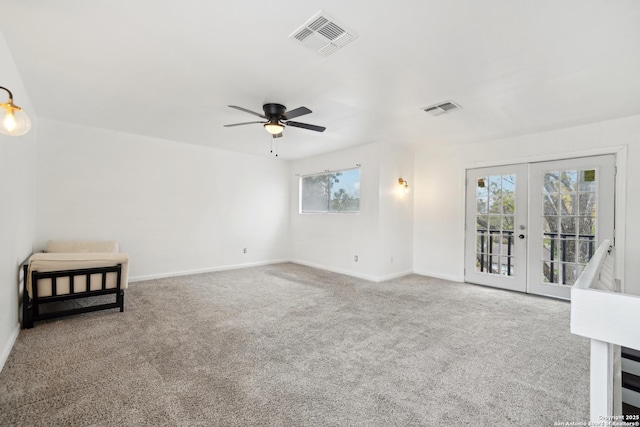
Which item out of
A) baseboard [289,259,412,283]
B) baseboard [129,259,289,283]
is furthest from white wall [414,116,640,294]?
baseboard [129,259,289,283]

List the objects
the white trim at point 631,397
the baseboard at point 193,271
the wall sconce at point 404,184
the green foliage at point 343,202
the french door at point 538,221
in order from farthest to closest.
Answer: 1. the green foliage at point 343,202
2. the wall sconce at point 404,184
3. the baseboard at point 193,271
4. the french door at point 538,221
5. the white trim at point 631,397

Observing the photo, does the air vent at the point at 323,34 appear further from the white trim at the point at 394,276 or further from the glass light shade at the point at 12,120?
the white trim at the point at 394,276

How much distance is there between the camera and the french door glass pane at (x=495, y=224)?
4699 mm

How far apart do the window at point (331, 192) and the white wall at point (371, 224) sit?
0.16 m

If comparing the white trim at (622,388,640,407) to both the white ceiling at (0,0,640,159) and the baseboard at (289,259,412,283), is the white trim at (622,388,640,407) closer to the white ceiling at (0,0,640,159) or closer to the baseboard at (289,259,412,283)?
the white ceiling at (0,0,640,159)

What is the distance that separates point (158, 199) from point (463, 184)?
5.52m

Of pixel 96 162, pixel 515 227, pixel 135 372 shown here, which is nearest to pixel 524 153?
pixel 515 227

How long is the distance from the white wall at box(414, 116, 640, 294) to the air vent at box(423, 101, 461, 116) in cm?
182

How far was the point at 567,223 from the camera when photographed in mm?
4156

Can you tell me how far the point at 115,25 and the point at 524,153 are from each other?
17.4 ft

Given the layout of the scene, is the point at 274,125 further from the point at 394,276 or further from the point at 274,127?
the point at 394,276

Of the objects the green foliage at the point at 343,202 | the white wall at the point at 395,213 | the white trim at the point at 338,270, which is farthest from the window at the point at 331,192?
the white trim at the point at 338,270

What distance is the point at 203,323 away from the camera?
3.13 m

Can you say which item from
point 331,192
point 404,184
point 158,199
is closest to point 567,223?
point 404,184
